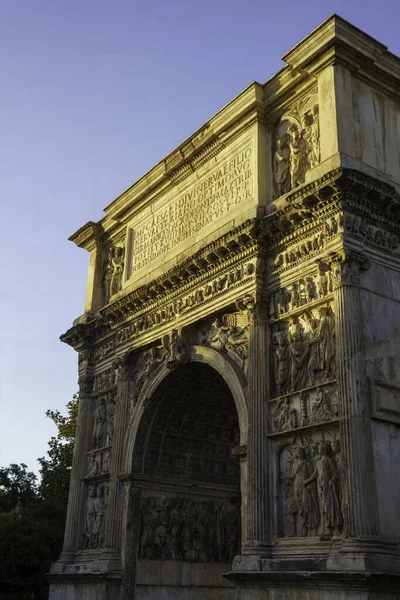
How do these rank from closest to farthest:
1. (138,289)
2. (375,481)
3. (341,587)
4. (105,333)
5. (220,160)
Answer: (341,587)
(375,481)
(220,160)
(138,289)
(105,333)

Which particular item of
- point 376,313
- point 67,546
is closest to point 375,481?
point 376,313

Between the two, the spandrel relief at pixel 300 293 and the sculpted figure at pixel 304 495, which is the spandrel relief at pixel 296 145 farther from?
the sculpted figure at pixel 304 495

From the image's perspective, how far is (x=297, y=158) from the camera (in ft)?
46.1

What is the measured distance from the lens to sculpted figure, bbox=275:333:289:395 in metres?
12.7

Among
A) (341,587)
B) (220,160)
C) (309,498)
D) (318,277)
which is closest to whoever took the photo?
(341,587)

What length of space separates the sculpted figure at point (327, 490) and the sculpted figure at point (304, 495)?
5.4 inches

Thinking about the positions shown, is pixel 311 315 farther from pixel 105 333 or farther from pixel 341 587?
pixel 105 333

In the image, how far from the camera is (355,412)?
10844 mm

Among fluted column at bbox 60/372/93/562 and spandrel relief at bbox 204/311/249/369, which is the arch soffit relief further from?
fluted column at bbox 60/372/93/562

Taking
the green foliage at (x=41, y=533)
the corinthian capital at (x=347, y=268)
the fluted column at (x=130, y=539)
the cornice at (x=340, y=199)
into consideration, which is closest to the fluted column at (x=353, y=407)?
the corinthian capital at (x=347, y=268)

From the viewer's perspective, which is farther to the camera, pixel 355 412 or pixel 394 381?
pixel 394 381

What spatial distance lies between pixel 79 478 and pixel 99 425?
145cm

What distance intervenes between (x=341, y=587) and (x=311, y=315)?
4.60 meters

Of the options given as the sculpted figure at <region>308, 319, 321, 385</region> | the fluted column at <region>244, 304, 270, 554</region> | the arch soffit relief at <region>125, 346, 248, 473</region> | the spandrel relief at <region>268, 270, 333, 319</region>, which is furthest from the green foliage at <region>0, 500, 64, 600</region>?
the sculpted figure at <region>308, 319, 321, 385</region>
